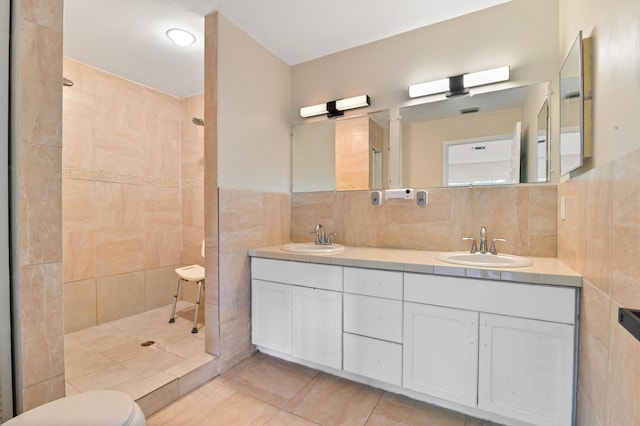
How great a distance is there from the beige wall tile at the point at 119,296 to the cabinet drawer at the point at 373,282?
2.39 meters

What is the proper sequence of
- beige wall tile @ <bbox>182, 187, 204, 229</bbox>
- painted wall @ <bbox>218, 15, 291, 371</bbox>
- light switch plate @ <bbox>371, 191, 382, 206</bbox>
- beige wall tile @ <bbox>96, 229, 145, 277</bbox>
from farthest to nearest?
beige wall tile @ <bbox>182, 187, 204, 229</bbox>
beige wall tile @ <bbox>96, 229, 145, 277</bbox>
light switch plate @ <bbox>371, 191, 382, 206</bbox>
painted wall @ <bbox>218, 15, 291, 371</bbox>

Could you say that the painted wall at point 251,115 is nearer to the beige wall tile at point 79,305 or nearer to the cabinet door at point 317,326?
the cabinet door at point 317,326

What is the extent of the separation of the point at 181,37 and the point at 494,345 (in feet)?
9.54

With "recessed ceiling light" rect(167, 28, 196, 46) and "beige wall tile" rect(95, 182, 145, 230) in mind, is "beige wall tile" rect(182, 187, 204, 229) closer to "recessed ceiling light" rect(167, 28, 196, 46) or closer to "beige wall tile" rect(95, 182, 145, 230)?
"beige wall tile" rect(95, 182, 145, 230)

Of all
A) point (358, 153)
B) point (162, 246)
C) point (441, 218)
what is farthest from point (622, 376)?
point (162, 246)

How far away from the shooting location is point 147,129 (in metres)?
3.01

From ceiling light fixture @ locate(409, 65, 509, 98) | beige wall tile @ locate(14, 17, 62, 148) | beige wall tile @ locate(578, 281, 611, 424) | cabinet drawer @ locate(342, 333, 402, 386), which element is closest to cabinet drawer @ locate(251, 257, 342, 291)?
cabinet drawer @ locate(342, 333, 402, 386)

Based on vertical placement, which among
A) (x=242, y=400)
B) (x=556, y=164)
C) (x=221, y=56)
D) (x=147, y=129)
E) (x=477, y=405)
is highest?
(x=221, y=56)

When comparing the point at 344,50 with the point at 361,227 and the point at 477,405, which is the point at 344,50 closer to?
the point at 361,227

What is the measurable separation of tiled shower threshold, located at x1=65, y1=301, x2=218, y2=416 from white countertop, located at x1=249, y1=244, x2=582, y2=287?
88 cm

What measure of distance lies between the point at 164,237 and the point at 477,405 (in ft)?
10.4

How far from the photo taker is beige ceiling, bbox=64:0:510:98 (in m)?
1.85

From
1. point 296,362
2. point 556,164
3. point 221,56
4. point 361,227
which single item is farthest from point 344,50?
point 296,362

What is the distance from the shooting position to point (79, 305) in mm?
2502
